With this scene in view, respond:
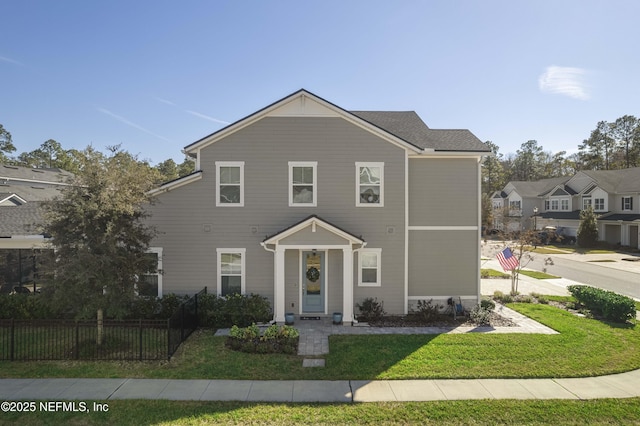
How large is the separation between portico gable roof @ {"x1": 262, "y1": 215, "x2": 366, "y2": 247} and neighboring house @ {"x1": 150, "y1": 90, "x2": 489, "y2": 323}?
1.54 ft

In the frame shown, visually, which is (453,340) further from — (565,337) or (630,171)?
(630,171)

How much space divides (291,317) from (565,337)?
9412 mm

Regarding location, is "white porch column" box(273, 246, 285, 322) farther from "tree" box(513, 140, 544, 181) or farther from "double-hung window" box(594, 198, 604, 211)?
"tree" box(513, 140, 544, 181)

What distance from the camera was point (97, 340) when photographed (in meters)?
10.7

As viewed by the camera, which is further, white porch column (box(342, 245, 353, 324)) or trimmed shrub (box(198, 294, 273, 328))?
white porch column (box(342, 245, 353, 324))

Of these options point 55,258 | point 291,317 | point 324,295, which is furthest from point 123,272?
point 324,295

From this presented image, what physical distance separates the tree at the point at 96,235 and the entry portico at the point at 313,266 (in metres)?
4.66

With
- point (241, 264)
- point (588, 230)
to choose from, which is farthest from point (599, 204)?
point (241, 264)

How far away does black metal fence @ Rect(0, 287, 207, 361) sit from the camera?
388 inches

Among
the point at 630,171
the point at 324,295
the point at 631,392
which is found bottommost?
the point at 631,392

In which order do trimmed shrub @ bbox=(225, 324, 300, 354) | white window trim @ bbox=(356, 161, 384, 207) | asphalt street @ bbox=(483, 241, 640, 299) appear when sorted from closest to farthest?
trimmed shrub @ bbox=(225, 324, 300, 354) → white window trim @ bbox=(356, 161, 384, 207) → asphalt street @ bbox=(483, 241, 640, 299)

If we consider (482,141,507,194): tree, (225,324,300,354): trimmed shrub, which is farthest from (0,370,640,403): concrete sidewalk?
(482,141,507,194): tree

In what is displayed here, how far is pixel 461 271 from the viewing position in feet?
47.4

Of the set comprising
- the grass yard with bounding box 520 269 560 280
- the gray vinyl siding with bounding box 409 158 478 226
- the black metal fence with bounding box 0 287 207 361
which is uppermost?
the gray vinyl siding with bounding box 409 158 478 226
